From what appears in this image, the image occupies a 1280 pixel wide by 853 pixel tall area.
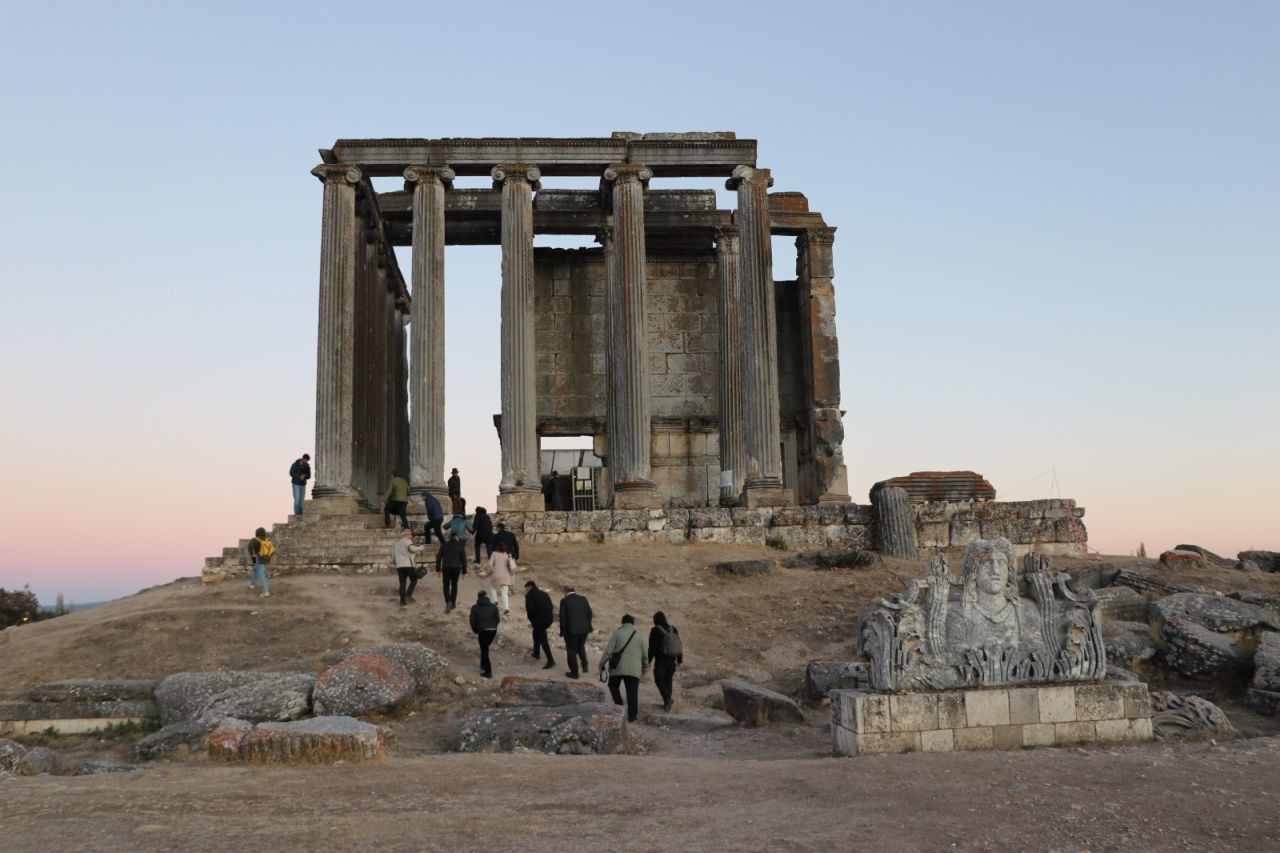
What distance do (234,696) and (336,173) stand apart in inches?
616

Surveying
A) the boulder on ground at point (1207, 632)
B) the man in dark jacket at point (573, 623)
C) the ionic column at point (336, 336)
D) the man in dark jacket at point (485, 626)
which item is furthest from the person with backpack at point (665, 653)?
the ionic column at point (336, 336)

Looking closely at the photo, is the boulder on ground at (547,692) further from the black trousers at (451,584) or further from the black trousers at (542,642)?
the black trousers at (451,584)

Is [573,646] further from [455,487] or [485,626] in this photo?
[455,487]

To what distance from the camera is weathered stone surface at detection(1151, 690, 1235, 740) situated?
33.7 ft

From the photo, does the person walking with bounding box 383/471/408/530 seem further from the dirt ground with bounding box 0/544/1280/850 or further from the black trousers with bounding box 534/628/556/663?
the black trousers with bounding box 534/628/556/663

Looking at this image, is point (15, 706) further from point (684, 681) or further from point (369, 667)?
point (684, 681)

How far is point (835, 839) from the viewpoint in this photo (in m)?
6.54

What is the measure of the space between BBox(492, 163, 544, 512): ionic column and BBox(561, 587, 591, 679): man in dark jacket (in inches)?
373

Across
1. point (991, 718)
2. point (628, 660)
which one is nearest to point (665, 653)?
point (628, 660)

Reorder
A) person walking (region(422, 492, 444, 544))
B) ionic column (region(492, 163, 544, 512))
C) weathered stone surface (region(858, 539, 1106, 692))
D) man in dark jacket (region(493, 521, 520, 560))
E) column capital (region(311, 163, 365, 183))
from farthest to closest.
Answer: column capital (region(311, 163, 365, 183)) < ionic column (region(492, 163, 544, 512)) < person walking (region(422, 492, 444, 544)) < man in dark jacket (region(493, 521, 520, 560)) < weathered stone surface (region(858, 539, 1106, 692))

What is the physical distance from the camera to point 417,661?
43.6ft

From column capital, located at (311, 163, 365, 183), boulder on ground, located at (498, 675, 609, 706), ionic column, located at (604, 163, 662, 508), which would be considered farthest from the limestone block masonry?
column capital, located at (311, 163, 365, 183)

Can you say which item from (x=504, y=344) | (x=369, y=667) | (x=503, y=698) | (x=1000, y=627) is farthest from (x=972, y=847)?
(x=504, y=344)

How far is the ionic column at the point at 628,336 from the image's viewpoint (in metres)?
24.3
